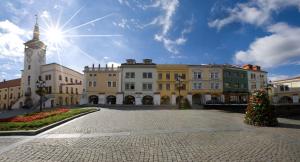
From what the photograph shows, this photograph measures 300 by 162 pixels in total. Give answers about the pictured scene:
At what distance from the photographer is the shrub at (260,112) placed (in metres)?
13.9

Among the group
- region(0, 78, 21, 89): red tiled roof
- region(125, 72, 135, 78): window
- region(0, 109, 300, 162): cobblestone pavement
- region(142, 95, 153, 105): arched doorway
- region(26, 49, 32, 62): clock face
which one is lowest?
region(0, 109, 300, 162): cobblestone pavement

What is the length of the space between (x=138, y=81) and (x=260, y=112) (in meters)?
37.8

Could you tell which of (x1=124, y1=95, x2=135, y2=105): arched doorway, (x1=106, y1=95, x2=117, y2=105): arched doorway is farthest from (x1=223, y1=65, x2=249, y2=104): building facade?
(x1=106, y1=95, x2=117, y2=105): arched doorway

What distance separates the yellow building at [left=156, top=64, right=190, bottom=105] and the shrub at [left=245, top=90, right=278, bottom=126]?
3516 centimetres

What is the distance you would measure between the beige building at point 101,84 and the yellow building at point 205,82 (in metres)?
20.2

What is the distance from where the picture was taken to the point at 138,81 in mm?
50125

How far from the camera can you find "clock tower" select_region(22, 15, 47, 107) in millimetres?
56500

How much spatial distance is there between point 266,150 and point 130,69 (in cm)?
4458

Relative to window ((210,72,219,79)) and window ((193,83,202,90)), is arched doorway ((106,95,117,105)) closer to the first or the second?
window ((193,83,202,90))

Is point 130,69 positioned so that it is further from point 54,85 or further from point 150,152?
point 150,152

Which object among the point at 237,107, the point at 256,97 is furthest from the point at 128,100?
the point at 256,97

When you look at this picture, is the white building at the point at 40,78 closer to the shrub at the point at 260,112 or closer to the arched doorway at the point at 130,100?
the arched doorway at the point at 130,100

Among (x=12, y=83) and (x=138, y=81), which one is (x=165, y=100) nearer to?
(x=138, y=81)

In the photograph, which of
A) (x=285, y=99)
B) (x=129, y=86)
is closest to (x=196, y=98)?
(x=129, y=86)
